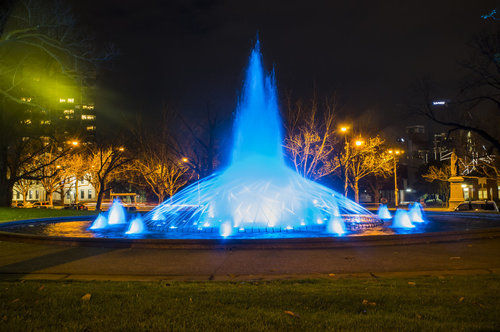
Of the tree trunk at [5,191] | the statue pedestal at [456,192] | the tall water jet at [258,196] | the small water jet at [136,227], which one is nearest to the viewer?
the small water jet at [136,227]

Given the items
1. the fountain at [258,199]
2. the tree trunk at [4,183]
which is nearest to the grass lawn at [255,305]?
the fountain at [258,199]

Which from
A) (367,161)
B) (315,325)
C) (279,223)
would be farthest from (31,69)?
(367,161)

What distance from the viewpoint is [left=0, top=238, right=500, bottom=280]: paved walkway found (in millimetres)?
8219

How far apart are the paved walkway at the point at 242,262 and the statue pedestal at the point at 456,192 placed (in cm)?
2879

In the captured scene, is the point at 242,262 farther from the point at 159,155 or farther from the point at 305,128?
the point at 159,155

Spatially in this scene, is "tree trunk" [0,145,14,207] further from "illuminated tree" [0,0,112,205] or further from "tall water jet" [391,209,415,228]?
"tall water jet" [391,209,415,228]

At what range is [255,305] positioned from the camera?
5.46 metres

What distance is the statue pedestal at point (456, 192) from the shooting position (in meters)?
37.9

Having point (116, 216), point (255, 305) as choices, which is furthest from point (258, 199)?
point (255, 305)

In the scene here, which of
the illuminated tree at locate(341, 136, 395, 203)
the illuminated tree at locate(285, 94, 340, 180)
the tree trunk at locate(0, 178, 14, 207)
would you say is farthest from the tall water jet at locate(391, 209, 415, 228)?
the tree trunk at locate(0, 178, 14, 207)

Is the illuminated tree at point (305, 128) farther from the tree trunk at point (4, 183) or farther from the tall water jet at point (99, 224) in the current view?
the tree trunk at point (4, 183)

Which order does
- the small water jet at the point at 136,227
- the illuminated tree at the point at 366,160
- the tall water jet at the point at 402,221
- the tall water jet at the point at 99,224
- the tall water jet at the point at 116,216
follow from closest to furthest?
the small water jet at the point at 136,227 → the tall water jet at the point at 402,221 → the tall water jet at the point at 99,224 → the tall water jet at the point at 116,216 → the illuminated tree at the point at 366,160

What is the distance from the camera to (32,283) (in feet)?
23.0

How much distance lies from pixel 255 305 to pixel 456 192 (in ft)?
130
